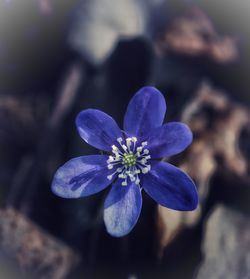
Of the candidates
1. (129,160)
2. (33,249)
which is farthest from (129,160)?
(33,249)

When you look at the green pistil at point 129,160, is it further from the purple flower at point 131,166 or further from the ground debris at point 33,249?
the ground debris at point 33,249

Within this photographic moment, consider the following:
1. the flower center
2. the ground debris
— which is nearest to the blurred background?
the ground debris

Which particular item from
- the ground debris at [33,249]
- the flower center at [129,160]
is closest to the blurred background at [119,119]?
the ground debris at [33,249]

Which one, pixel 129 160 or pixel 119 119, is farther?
pixel 119 119

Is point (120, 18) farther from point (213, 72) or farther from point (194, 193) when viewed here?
point (194, 193)

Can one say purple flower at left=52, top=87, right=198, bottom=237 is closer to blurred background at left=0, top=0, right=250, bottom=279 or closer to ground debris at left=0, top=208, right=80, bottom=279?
blurred background at left=0, top=0, right=250, bottom=279

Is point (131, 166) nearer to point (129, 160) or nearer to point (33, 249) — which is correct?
point (129, 160)

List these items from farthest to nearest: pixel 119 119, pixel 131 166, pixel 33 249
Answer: pixel 119 119 → pixel 33 249 → pixel 131 166
